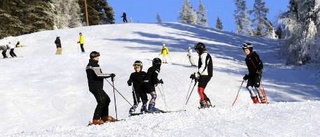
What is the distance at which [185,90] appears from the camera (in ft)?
73.5

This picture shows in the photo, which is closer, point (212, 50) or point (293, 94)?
point (293, 94)

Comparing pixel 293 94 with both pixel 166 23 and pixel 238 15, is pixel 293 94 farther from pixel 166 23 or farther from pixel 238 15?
pixel 238 15

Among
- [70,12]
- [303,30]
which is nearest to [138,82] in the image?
[303,30]

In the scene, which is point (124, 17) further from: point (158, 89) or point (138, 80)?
point (138, 80)

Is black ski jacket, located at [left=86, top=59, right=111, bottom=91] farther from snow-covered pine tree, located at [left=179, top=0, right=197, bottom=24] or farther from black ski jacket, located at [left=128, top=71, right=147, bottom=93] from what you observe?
snow-covered pine tree, located at [left=179, top=0, right=197, bottom=24]

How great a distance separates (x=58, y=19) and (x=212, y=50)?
2937cm

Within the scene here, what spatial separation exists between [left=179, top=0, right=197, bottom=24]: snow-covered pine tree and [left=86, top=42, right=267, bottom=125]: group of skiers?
95.1m

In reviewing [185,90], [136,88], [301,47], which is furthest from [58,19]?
[136,88]

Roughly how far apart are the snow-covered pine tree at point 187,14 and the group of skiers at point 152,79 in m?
95.1

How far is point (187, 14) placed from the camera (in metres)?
109

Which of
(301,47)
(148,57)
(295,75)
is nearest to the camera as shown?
(295,75)

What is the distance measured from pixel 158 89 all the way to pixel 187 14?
87.6 m

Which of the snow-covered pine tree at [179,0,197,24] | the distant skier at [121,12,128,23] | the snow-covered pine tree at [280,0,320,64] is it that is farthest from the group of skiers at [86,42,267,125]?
the snow-covered pine tree at [179,0,197,24]

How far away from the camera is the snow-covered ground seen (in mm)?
9375
